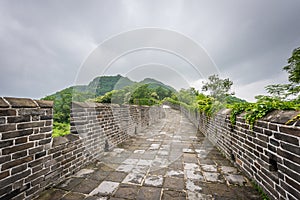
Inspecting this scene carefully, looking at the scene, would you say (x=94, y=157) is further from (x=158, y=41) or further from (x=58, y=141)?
(x=158, y=41)

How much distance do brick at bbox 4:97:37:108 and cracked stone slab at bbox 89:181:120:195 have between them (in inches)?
46.0

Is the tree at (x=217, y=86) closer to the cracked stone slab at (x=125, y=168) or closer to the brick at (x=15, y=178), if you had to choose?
the cracked stone slab at (x=125, y=168)

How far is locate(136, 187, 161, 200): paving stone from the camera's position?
1607 millimetres

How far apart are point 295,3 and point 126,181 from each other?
562 cm

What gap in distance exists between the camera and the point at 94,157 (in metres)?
2.73

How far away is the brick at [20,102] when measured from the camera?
1321 millimetres

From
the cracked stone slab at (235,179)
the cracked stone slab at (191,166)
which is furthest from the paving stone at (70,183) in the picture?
the cracked stone slab at (235,179)

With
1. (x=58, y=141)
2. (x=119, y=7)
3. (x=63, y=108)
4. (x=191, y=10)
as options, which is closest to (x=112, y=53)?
(x=119, y=7)

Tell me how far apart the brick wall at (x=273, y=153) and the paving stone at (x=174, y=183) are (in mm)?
905

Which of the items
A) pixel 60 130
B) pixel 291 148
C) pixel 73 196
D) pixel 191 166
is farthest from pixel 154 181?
pixel 60 130

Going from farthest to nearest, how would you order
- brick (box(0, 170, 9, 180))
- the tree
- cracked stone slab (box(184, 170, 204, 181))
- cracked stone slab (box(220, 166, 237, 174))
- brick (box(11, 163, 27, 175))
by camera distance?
the tree < cracked stone slab (box(220, 166, 237, 174)) < cracked stone slab (box(184, 170, 204, 181)) < brick (box(11, 163, 27, 175)) < brick (box(0, 170, 9, 180))

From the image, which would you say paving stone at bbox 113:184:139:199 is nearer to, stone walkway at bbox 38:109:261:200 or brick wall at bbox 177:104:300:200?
stone walkway at bbox 38:109:261:200

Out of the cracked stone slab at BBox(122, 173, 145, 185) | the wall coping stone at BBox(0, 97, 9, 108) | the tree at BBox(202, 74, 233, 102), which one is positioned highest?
the tree at BBox(202, 74, 233, 102)

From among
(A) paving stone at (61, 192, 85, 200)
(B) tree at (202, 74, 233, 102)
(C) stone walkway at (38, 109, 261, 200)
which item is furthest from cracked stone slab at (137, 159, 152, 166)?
(B) tree at (202, 74, 233, 102)
